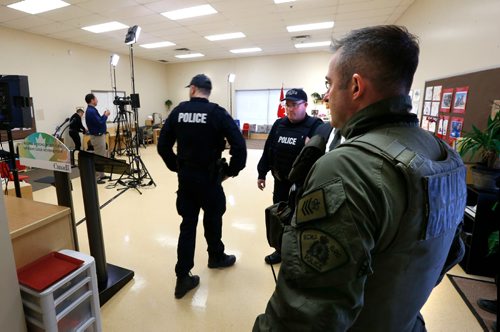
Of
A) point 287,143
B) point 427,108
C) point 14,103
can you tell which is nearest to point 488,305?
point 287,143

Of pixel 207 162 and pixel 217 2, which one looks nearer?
pixel 207 162

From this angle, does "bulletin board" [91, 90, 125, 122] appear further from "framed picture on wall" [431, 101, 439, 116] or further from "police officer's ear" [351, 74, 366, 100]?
"police officer's ear" [351, 74, 366, 100]

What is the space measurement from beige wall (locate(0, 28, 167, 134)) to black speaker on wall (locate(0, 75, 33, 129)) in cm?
526

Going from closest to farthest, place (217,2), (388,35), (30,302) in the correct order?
(388,35) < (30,302) < (217,2)

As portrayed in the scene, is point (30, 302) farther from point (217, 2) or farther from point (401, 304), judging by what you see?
point (217, 2)

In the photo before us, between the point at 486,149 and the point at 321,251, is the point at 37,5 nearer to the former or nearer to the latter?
the point at 321,251

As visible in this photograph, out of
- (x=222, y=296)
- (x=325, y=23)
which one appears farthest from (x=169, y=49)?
(x=222, y=296)

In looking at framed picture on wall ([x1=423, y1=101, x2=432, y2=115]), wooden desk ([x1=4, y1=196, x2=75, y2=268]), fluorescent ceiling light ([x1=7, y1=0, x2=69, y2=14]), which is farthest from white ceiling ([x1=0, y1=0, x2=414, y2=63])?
wooden desk ([x1=4, y1=196, x2=75, y2=268])

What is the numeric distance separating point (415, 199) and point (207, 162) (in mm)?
1546

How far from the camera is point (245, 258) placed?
2500mm

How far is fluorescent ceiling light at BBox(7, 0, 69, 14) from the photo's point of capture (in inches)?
176

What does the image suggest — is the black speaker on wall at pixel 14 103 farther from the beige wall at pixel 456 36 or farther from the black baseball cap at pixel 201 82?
Result: the beige wall at pixel 456 36

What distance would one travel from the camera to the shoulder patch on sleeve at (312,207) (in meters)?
0.55

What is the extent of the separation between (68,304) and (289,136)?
1.75 m
